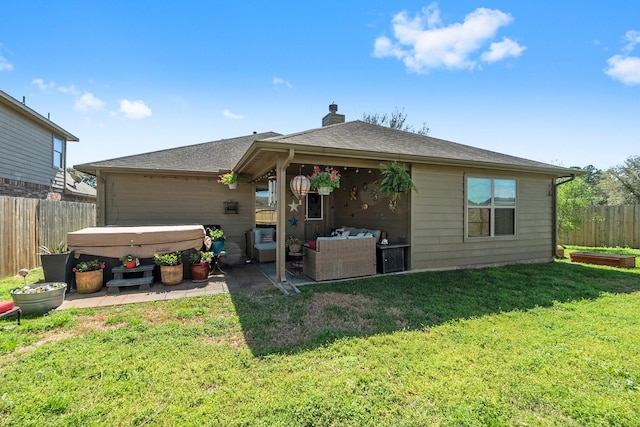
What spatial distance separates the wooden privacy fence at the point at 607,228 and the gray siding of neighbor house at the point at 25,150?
64.0ft

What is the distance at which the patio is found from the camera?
14.6 ft

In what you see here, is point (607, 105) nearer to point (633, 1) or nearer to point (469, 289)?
point (633, 1)

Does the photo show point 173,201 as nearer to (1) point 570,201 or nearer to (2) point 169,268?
(2) point 169,268

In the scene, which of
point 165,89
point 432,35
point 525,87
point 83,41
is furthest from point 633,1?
point 83,41

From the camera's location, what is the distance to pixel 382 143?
20.8ft

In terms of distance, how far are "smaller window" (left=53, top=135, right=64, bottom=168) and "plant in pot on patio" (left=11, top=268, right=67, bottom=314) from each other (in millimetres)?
10950

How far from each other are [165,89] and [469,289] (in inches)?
379

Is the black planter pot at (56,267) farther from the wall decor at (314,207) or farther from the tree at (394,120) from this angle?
the tree at (394,120)

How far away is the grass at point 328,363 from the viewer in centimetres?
201

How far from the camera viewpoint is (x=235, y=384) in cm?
233

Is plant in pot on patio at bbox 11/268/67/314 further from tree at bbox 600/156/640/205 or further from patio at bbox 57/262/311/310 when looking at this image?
tree at bbox 600/156/640/205

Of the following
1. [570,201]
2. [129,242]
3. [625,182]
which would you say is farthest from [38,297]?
[625,182]

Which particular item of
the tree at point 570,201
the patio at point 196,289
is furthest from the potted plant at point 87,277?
the tree at point 570,201

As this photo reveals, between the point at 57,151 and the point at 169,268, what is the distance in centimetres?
1142
